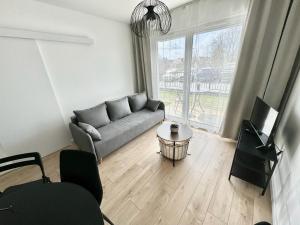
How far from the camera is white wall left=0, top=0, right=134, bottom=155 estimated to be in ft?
6.59

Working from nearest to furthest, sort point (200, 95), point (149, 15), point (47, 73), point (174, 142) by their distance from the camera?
point (149, 15) → point (174, 142) → point (47, 73) → point (200, 95)

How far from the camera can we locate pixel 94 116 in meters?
2.56

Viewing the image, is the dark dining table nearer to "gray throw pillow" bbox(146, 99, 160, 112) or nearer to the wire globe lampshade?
the wire globe lampshade

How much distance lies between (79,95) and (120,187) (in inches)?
77.6

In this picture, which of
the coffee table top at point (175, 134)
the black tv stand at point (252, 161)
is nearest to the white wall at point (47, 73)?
the coffee table top at point (175, 134)

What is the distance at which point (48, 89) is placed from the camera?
2383mm

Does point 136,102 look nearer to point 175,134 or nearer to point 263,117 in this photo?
point 175,134

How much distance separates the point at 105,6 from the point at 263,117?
302cm

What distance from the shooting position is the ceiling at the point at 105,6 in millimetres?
2242

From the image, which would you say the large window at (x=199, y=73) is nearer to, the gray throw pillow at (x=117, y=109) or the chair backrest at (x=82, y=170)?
the gray throw pillow at (x=117, y=109)

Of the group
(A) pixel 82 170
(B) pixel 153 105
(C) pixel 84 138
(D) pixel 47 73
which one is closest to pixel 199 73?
(B) pixel 153 105

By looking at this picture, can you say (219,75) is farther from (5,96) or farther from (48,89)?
(5,96)

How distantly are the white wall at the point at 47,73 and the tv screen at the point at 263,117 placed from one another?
2.90 metres

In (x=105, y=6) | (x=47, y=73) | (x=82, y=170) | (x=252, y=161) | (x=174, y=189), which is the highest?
(x=105, y=6)
